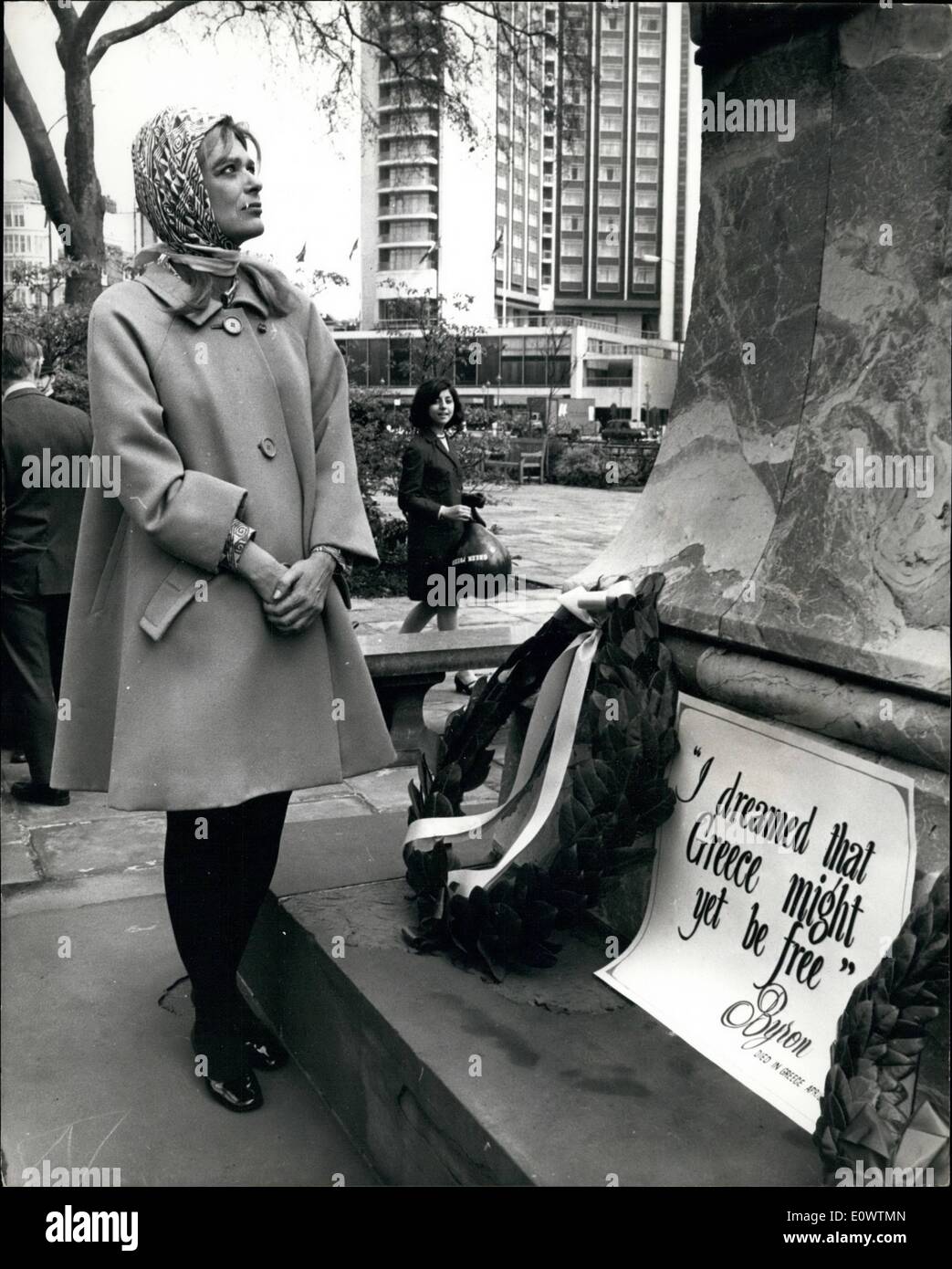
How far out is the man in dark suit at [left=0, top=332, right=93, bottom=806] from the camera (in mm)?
5164

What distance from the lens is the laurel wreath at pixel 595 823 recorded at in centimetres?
255

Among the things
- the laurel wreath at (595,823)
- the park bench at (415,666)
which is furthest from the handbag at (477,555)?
the laurel wreath at (595,823)

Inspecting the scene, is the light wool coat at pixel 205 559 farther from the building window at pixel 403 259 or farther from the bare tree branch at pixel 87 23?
the building window at pixel 403 259

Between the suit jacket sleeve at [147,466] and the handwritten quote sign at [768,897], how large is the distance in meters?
1.02

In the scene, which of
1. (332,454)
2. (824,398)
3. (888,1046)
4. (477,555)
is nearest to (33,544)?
(477,555)

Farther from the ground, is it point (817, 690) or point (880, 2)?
point (880, 2)

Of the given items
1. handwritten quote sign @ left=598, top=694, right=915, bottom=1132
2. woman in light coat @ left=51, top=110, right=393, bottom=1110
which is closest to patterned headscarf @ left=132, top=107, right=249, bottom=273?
woman in light coat @ left=51, top=110, right=393, bottom=1110

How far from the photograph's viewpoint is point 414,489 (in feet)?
23.2

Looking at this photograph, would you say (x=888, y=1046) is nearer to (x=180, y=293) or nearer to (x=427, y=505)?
(x=180, y=293)

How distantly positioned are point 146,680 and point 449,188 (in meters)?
13.6

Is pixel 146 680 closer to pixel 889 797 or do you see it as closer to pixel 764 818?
pixel 764 818
